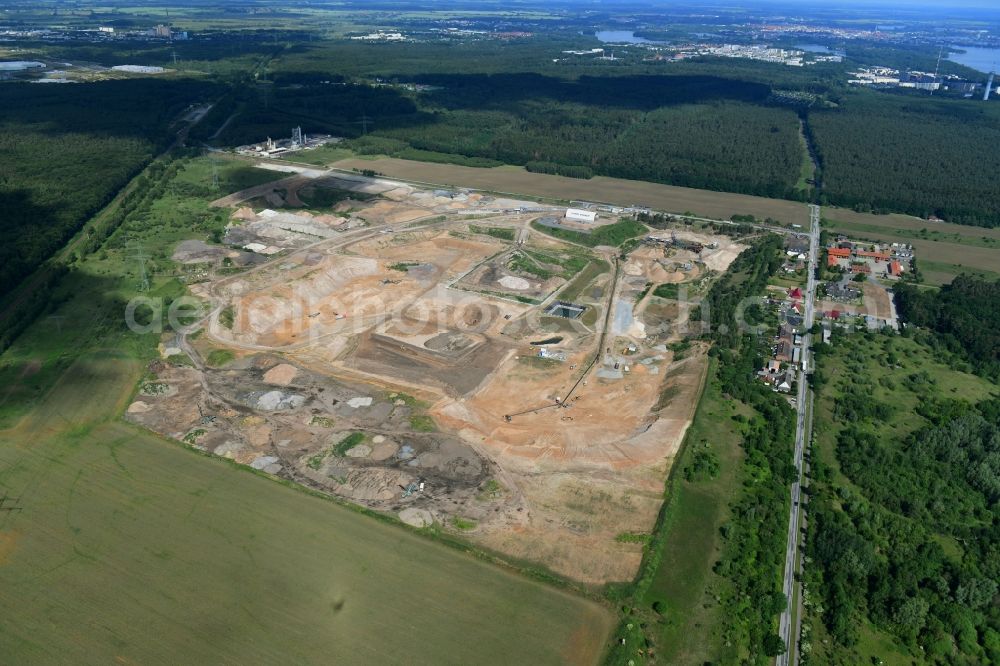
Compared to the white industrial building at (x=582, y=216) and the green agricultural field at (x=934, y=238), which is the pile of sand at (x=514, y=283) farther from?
the green agricultural field at (x=934, y=238)

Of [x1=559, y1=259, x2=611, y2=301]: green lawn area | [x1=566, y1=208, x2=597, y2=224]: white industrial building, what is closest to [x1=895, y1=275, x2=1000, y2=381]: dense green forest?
[x1=559, y1=259, x2=611, y2=301]: green lawn area

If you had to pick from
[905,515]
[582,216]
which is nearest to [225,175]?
[582,216]

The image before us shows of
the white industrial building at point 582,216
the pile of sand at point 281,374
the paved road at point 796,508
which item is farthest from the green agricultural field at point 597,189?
the pile of sand at point 281,374

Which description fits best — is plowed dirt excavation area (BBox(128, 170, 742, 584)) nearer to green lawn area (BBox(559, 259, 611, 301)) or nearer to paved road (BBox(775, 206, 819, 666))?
green lawn area (BBox(559, 259, 611, 301))

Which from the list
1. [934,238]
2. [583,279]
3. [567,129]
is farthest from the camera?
[567,129]

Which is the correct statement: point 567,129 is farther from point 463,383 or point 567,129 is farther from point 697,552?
point 697,552

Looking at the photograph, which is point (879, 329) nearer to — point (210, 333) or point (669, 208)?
point (669, 208)
